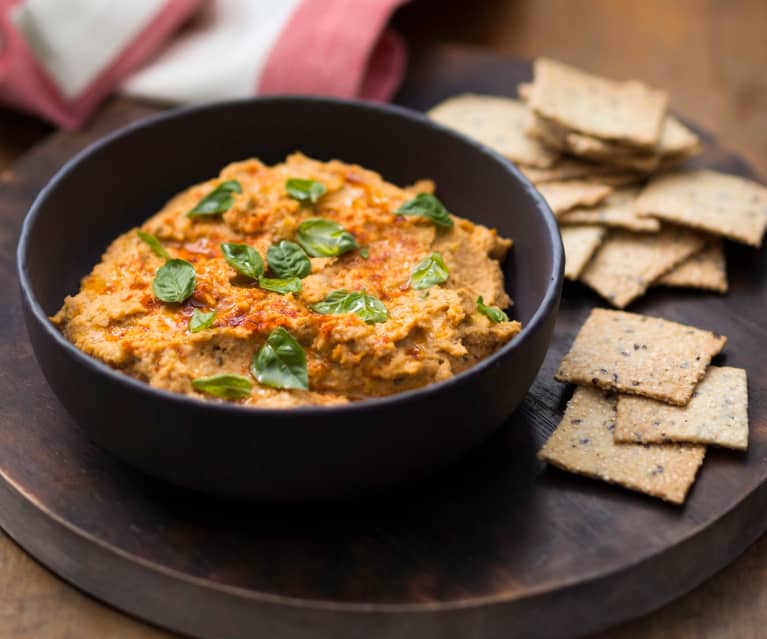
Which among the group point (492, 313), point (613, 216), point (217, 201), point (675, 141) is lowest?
point (613, 216)

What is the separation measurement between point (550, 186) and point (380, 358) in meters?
1.71

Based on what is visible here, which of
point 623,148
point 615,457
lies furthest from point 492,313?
point 623,148

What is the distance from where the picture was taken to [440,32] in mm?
6012

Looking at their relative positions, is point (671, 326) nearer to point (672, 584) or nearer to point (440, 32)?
point (672, 584)

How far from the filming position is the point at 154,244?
3.49m

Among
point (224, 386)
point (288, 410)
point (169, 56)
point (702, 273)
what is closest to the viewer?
point (288, 410)

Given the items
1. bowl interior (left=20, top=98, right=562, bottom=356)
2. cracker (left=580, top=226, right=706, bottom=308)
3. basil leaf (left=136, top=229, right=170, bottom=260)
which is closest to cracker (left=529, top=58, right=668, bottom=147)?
cracker (left=580, top=226, right=706, bottom=308)

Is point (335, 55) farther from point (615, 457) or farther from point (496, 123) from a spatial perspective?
point (615, 457)

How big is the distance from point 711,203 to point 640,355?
41.7 inches

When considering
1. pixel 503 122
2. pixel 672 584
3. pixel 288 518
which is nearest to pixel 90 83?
pixel 503 122

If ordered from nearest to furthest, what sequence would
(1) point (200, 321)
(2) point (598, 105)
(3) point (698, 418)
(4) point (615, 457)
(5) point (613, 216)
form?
(1) point (200, 321) < (4) point (615, 457) < (3) point (698, 418) < (5) point (613, 216) < (2) point (598, 105)

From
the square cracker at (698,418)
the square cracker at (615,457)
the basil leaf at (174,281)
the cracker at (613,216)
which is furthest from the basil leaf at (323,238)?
the cracker at (613,216)

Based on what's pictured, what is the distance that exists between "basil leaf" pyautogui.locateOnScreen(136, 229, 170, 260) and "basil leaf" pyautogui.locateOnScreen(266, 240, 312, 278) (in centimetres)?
35

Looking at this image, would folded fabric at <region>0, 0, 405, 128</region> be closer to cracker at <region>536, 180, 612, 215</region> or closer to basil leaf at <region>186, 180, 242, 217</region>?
cracker at <region>536, 180, 612, 215</region>
